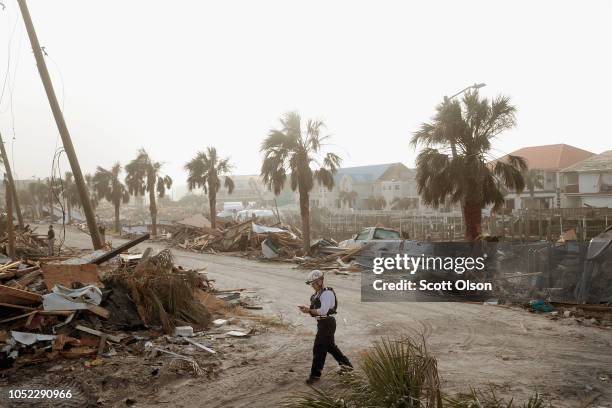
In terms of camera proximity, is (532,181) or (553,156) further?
(553,156)

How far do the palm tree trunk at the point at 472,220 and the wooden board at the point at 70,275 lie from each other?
1263cm

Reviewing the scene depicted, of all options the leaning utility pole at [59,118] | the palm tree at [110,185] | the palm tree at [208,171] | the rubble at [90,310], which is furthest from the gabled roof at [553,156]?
the rubble at [90,310]

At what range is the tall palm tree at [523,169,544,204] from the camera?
53.9 metres

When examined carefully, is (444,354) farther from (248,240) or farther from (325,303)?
(248,240)

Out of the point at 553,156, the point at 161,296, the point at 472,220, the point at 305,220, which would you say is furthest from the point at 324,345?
the point at 553,156

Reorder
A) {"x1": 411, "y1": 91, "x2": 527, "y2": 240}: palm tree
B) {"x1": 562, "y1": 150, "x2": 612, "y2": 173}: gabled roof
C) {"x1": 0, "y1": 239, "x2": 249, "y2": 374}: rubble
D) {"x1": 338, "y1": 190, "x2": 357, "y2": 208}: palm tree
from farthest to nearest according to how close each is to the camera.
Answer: {"x1": 338, "y1": 190, "x2": 357, "y2": 208}: palm tree → {"x1": 562, "y1": 150, "x2": 612, "y2": 173}: gabled roof → {"x1": 411, "y1": 91, "x2": 527, "y2": 240}: palm tree → {"x1": 0, "y1": 239, "x2": 249, "y2": 374}: rubble

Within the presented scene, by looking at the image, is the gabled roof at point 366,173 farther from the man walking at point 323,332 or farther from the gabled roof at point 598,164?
the man walking at point 323,332

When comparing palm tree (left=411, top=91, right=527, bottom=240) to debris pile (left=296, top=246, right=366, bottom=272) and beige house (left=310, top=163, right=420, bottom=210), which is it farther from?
beige house (left=310, top=163, right=420, bottom=210)

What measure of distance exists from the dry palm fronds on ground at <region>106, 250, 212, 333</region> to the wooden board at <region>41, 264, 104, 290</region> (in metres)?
0.34

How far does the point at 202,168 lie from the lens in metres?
37.4

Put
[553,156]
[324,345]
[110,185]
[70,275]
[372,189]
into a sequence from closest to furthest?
[324,345] < [70,275] < [110,185] < [553,156] < [372,189]

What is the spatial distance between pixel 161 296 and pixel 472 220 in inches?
462

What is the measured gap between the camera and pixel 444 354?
8.48 m

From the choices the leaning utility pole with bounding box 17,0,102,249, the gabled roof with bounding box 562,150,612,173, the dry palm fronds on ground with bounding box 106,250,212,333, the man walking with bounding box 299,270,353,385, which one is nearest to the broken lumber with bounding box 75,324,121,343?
the dry palm fronds on ground with bounding box 106,250,212,333
